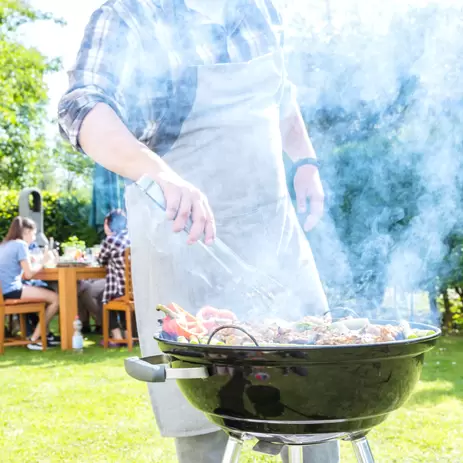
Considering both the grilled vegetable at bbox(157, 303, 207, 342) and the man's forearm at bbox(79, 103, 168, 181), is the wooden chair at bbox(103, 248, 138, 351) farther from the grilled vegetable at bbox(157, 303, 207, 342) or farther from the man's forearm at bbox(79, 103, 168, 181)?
the grilled vegetable at bbox(157, 303, 207, 342)

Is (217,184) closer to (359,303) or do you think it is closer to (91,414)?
(359,303)

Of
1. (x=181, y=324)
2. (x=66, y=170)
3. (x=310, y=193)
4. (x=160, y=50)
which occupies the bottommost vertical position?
(x=181, y=324)

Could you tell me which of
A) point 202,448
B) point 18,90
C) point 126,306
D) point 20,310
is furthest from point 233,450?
point 18,90

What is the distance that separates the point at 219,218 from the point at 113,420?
2114 millimetres

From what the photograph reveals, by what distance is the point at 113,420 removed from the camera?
11.6ft

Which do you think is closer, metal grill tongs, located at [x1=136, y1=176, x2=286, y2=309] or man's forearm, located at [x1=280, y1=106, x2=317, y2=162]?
metal grill tongs, located at [x1=136, y1=176, x2=286, y2=309]

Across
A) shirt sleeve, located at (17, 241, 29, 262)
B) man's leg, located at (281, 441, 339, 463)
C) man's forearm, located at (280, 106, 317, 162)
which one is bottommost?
man's leg, located at (281, 441, 339, 463)

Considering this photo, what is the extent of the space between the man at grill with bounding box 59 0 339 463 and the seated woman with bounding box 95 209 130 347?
4.25 m

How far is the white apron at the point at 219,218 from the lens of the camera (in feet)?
5.94

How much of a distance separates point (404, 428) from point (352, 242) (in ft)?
3.73

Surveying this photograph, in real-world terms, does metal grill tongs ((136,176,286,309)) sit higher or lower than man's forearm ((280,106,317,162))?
lower

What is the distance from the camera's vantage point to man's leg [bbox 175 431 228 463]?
5.89 ft

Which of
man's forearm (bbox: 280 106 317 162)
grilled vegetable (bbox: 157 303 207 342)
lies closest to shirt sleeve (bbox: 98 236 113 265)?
man's forearm (bbox: 280 106 317 162)

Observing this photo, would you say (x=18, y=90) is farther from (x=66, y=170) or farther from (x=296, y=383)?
(x=66, y=170)
